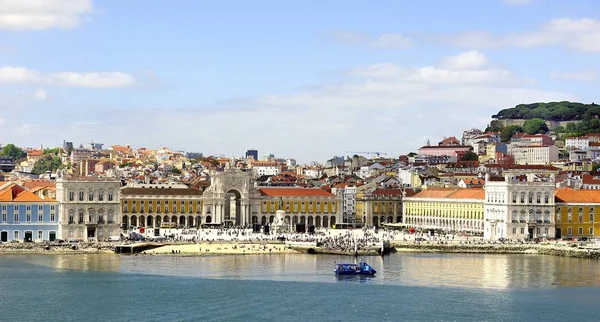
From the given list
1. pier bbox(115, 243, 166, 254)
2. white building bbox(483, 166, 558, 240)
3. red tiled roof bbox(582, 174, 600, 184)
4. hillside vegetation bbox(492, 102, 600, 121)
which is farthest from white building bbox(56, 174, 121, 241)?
hillside vegetation bbox(492, 102, 600, 121)

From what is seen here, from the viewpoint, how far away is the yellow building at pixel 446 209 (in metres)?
76.5

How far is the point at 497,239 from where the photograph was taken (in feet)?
229

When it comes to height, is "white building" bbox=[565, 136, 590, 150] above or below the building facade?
above

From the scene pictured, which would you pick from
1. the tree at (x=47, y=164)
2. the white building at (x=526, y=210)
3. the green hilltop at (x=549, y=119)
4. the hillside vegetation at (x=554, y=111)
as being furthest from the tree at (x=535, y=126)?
the white building at (x=526, y=210)

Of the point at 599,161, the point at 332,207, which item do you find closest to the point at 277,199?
the point at 332,207

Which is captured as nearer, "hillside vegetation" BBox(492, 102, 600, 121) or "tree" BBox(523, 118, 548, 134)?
"tree" BBox(523, 118, 548, 134)

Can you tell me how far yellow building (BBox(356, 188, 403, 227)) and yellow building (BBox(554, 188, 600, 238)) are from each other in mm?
20268

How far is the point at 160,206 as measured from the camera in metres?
83.6

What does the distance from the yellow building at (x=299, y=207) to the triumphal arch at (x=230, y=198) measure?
3.63 feet

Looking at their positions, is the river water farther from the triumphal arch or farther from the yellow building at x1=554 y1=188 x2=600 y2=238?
the triumphal arch

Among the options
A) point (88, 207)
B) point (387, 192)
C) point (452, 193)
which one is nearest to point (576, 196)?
point (452, 193)

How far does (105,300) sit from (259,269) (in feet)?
37.5

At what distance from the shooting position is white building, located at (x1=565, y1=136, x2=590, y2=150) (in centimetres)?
13888

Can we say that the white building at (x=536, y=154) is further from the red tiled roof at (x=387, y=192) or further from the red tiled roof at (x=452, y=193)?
the red tiled roof at (x=452, y=193)
